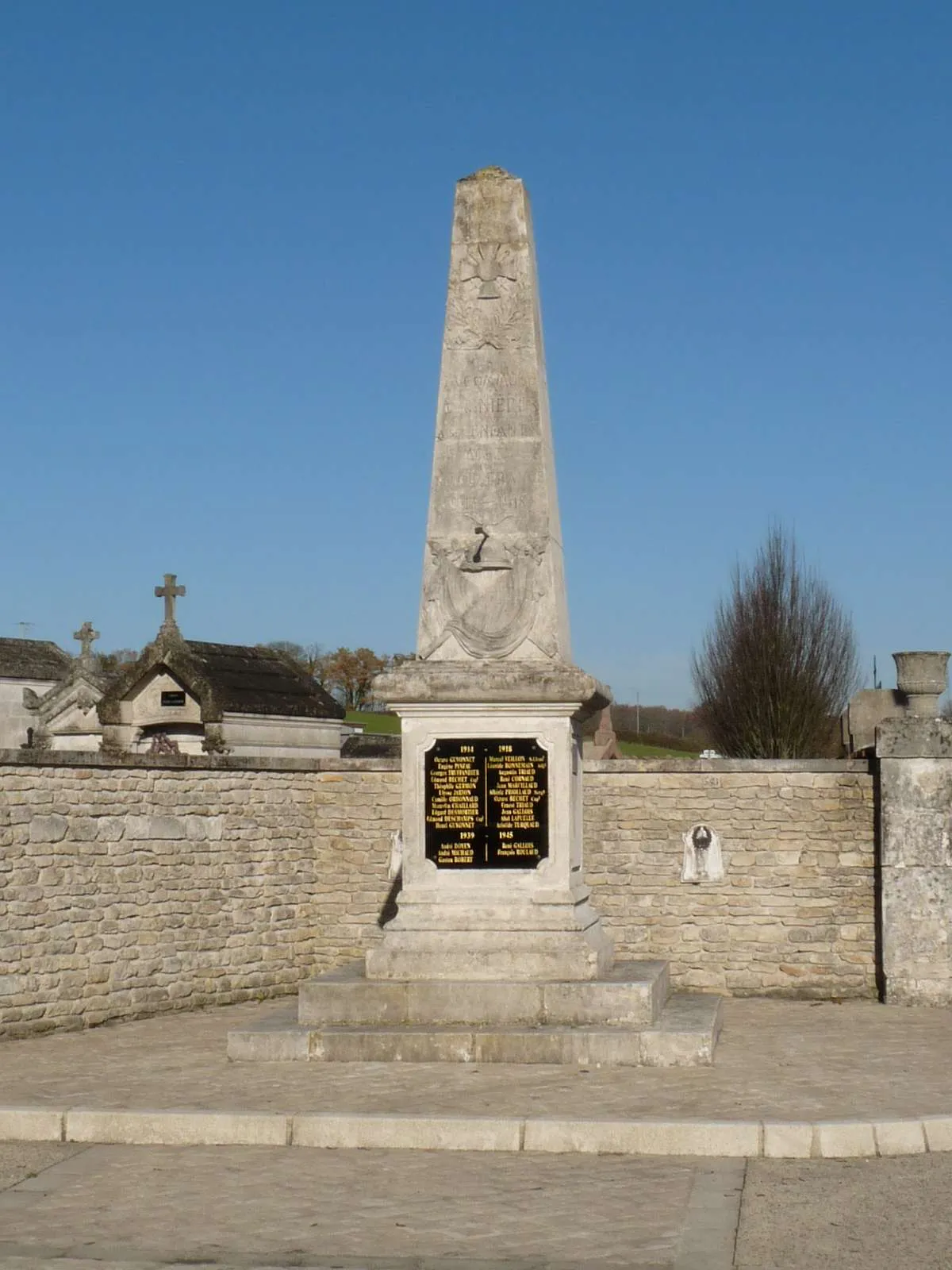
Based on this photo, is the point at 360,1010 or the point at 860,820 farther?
the point at 860,820

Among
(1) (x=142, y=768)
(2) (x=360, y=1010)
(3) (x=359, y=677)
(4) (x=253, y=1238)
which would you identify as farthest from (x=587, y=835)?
(3) (x=359, y=677)

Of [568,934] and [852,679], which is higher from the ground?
[852,679]

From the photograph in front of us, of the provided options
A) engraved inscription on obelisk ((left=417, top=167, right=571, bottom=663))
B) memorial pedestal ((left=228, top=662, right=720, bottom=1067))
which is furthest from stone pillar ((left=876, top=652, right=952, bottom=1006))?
engraved inscription on obelisk ((left=417, top=167, right=571, bottom=663))

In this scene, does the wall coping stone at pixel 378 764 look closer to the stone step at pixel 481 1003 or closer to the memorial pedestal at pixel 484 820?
the memorial pedestal at pixel 484 820

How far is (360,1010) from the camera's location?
32.7 feet

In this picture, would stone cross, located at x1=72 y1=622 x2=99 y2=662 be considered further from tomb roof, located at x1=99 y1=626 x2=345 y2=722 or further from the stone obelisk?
the stone obelisk

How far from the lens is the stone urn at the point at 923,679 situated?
14.4m

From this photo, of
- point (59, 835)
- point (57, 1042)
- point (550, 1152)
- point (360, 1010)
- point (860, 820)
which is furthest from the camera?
point (860, 820)

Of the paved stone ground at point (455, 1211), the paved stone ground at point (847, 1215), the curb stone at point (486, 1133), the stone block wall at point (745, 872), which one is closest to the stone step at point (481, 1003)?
the curb stone at point (486, 1133)

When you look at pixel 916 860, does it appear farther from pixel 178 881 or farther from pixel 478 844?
pixel 178 881

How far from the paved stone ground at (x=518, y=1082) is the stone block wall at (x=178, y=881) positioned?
106cm

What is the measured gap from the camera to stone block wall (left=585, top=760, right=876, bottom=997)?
47.1 feet

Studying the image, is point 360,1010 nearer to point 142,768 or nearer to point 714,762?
point 142,768

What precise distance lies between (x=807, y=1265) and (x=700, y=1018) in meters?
4.39
